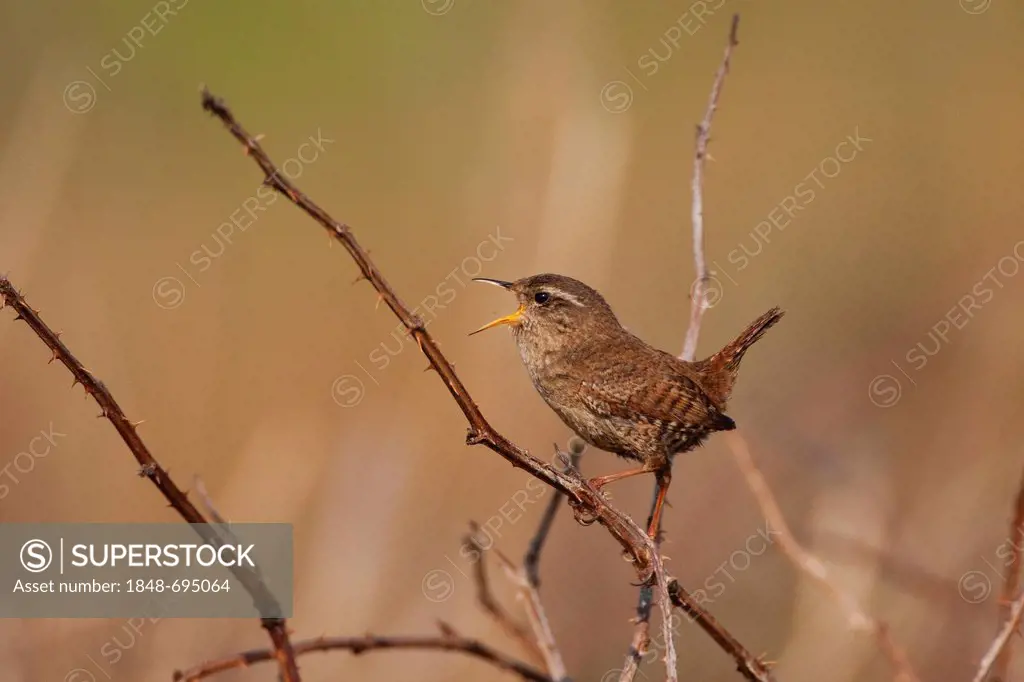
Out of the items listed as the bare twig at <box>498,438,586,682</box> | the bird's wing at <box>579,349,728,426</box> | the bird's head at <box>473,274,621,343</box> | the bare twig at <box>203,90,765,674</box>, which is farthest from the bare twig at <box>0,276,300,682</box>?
the bird's head at <box>473,274,621,343</box>

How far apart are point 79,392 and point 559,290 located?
9.22 ft

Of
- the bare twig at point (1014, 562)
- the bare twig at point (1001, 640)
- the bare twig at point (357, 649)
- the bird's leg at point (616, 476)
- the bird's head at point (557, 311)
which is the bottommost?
the bare twig at point (1001, 640)

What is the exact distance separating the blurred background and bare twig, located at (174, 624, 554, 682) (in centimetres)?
81

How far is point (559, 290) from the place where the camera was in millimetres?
3576

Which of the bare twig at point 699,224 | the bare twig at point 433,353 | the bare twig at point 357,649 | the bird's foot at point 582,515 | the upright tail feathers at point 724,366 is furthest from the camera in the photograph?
the upright tail feathers at point 724,366

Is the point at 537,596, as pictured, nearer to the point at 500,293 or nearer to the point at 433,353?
the point at 433,353

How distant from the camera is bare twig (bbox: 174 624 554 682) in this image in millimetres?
1860

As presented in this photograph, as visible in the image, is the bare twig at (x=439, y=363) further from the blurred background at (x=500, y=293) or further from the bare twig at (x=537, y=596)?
the blurred background at (x=500, y=293)

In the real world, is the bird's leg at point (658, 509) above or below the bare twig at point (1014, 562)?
above

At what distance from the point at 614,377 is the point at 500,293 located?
114 centimetres

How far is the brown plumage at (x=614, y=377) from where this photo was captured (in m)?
3.13

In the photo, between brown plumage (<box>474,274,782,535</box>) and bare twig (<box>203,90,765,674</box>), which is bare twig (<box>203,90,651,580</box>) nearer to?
bare twig (<box>203,90,765,674</box>)

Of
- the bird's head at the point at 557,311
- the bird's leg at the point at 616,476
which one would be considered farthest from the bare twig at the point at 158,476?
the bird's head at the point at 557,311

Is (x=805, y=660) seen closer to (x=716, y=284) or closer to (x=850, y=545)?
(x=850, y=545)
